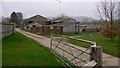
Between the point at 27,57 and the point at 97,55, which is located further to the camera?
the point at 27,57

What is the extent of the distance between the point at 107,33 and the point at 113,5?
51.1ft

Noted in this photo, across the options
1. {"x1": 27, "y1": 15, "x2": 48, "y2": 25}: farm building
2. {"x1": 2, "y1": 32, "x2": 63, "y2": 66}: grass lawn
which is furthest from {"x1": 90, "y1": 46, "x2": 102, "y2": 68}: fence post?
{"x1": 27, "y1": 15, "x2": 48, "y2": 25}: farm building

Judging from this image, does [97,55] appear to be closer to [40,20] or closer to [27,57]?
[27,57]

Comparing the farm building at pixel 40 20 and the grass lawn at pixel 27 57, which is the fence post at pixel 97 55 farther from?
the farm building at pixel 40 20

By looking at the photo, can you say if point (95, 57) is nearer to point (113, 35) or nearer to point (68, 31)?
point (113, 35)

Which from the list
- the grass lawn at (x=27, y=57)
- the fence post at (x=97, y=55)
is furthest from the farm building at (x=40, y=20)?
the fence post at (x=97, y=55)

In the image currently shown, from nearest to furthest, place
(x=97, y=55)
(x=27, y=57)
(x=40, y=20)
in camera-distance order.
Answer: (x=97, y=55)
(x=27, y=57)
(x=40, y=20)

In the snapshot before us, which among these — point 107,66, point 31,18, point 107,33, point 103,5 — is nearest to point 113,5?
point 103,5

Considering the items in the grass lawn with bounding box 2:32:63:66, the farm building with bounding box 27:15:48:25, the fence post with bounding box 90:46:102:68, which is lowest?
the grass lawn with bounding box 2:32:63:66

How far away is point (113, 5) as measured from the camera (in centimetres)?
4284

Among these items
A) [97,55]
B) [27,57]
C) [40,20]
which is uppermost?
[40,20]

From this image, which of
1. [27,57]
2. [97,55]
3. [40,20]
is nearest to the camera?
[97,55]

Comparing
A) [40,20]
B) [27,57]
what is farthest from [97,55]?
[40,20]

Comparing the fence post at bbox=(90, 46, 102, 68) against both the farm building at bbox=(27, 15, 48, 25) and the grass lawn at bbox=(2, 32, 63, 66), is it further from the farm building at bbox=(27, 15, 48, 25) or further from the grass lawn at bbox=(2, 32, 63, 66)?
the farm building at bbox=(27, 15, 48, 25)
